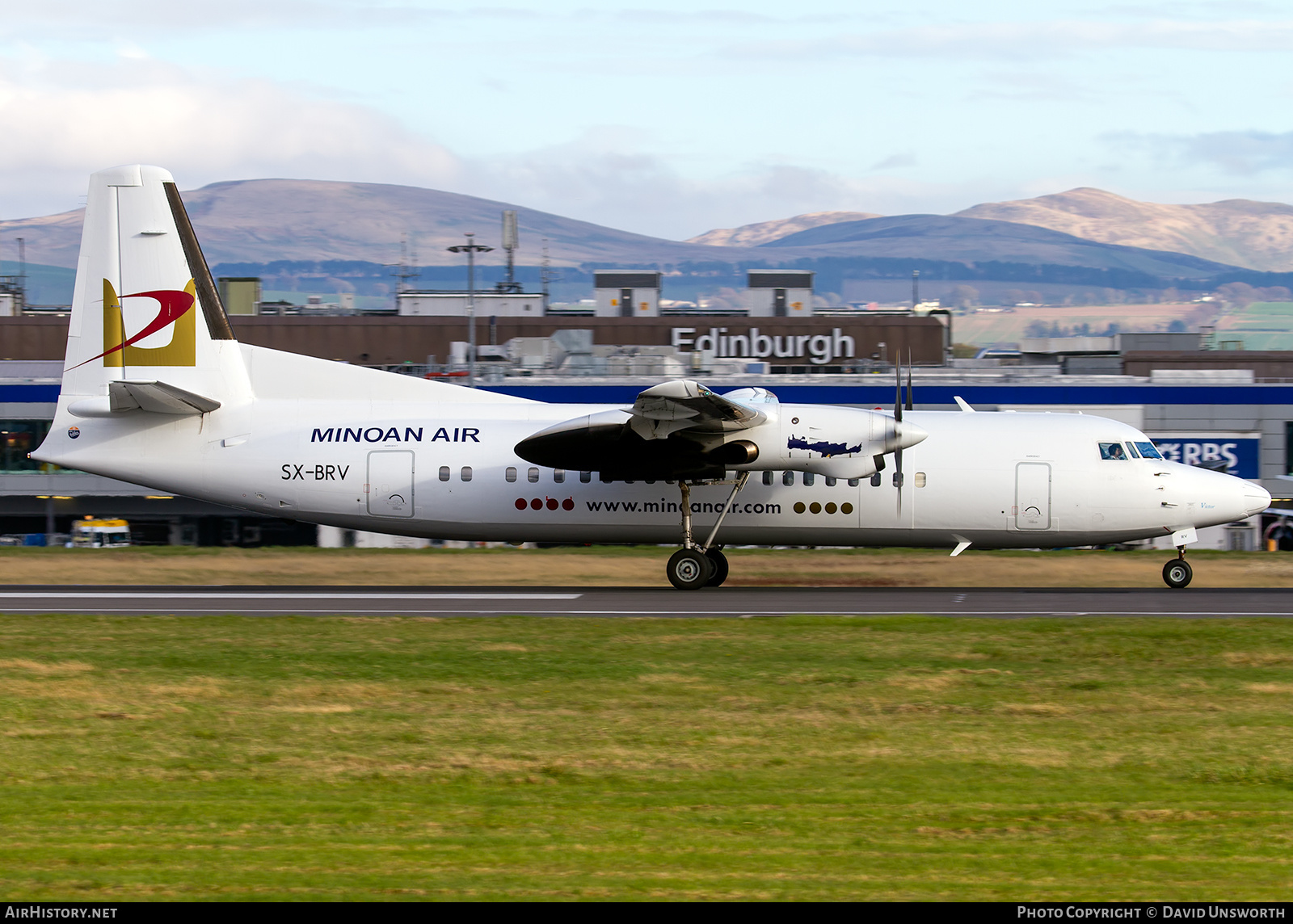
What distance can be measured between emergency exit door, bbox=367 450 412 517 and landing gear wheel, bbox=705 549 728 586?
5.28m

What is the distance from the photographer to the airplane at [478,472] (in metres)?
22.2

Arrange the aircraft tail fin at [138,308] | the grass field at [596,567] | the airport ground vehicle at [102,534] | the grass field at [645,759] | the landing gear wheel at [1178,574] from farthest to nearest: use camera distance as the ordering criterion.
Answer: the airport ground vehicle at [102,534], the grass field at [596,567], the landing gear wheel at [1178,574], the aircraft tail fin at [138,308], the grass field at [645,759]

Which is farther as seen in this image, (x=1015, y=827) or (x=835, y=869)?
(x=1015, y=827)

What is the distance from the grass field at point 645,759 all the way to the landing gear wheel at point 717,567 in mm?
4213

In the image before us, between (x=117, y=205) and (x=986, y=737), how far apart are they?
58.8 feet

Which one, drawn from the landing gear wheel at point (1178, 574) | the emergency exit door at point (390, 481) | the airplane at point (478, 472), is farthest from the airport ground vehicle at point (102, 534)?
the landing gear wheel at point (1178, 574)

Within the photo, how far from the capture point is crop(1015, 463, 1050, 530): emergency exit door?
22.2 meters

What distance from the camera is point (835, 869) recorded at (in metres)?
7.80

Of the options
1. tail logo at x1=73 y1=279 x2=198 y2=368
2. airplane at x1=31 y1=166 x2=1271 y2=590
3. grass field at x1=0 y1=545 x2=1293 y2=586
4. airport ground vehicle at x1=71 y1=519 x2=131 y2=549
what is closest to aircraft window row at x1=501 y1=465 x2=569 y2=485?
airplane at x1=31 y1=166 x2=1271 y2=590

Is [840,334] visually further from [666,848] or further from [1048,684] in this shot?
[666,848]

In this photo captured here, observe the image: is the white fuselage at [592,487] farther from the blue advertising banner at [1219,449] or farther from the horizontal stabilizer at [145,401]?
the blue advertising banner at [1219,449]

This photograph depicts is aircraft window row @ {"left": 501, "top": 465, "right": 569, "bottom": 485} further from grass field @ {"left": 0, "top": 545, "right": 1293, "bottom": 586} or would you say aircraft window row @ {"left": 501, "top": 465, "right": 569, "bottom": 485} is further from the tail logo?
the tail logo

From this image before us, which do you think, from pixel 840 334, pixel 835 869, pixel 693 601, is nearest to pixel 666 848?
pixel 835 869

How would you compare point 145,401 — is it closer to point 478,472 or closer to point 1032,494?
point 478,472
